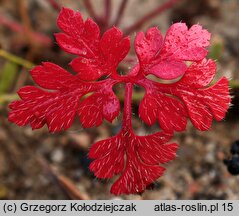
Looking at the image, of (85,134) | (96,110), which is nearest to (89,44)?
(96,110)

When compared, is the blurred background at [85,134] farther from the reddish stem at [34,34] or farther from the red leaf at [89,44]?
the red leaf at [89,44]

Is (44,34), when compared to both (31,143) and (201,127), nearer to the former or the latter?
(31,143)

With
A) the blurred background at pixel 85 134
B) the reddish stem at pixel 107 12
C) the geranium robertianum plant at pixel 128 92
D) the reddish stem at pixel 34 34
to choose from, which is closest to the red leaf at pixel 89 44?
the geranium robertianum plant at pixel 128 92

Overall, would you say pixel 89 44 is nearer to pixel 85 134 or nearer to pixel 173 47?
pixel 173 47

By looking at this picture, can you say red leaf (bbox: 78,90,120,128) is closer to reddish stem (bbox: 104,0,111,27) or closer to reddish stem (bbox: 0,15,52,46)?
reddish stem (bbox: 104,0,111,27)

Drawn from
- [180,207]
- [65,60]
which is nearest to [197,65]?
[180,207]

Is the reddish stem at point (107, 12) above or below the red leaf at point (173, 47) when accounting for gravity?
above
